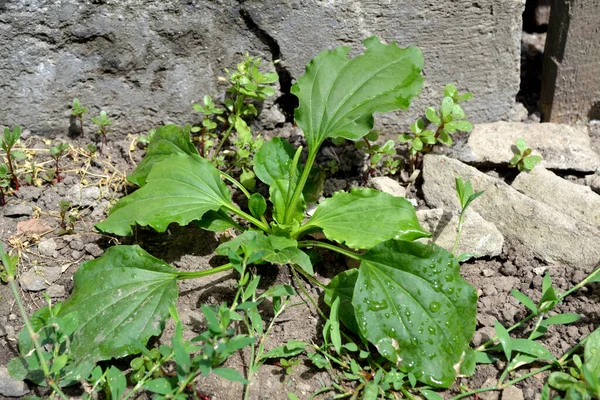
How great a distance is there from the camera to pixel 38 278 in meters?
2.71

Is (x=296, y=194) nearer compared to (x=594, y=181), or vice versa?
(x=296, y=194)

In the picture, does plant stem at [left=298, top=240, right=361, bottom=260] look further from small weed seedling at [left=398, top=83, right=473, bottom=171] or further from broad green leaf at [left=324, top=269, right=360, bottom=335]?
small weed seedling at [left=398, top=83, right=473, bottom=171]

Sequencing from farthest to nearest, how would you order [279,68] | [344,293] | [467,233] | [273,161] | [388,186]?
[279,68] < [388,186] < [273,161] < [467,233] < [344,293]

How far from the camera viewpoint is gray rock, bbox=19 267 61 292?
2.67 m

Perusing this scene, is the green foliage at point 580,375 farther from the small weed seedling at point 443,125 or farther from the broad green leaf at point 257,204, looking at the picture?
the broad green leaf at point 257,204

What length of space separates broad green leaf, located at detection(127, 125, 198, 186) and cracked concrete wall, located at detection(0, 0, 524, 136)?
332 millimetres

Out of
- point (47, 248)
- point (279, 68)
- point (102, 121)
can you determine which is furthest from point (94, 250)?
point (279, 68)

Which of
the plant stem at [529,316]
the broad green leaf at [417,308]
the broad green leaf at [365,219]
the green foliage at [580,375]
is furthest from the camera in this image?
the broad green leaf at [365,219]

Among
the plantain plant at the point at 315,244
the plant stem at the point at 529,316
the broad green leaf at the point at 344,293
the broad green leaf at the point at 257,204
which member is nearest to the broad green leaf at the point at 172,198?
the plantain plant at the point at 315,244

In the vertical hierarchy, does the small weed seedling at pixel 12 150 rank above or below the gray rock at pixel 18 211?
above

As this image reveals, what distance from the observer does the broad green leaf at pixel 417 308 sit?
7.66 ft

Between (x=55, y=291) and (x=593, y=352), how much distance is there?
1.98m

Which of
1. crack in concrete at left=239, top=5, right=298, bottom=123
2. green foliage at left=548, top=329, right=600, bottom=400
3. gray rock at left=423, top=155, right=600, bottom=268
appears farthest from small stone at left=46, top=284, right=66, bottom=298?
green foliage at left=548, top=329, right=600, bottom=400

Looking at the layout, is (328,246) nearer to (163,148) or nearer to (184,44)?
(163,148)
